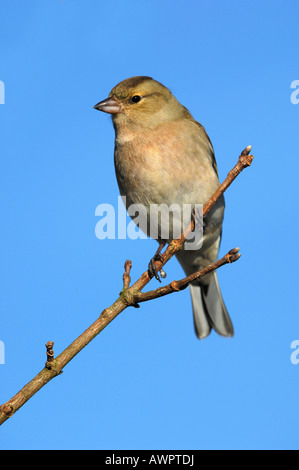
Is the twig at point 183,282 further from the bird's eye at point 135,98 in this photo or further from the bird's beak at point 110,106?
the bird's eye at point 135,98

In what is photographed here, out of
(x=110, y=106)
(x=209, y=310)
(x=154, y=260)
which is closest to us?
(x=154, y=260)

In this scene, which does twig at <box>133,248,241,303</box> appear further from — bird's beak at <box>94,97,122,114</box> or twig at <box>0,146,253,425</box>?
bird's beak at <box>94,97,122,114</box>

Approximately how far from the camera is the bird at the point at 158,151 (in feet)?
16.1

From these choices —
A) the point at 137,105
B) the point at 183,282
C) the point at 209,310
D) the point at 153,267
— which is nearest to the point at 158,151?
Result: the point at 137,105

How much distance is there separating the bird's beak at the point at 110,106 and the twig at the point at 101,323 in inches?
73.1

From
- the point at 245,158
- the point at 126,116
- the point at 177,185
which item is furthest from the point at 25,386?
the point at 126,116

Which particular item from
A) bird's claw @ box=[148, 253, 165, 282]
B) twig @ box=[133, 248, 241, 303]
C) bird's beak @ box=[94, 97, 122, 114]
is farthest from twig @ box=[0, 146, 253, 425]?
bird's beak @ box=[94, 97, 122, 114]

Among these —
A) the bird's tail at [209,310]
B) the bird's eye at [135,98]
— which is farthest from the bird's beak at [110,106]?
the bird's tail at [209,310]

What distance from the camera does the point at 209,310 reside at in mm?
6379

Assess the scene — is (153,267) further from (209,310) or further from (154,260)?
(209,310)

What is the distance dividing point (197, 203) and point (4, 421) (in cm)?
294

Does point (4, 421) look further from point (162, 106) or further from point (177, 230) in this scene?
point (162, 106)

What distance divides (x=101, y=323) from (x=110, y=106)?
2744mm

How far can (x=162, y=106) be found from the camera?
210 inches
